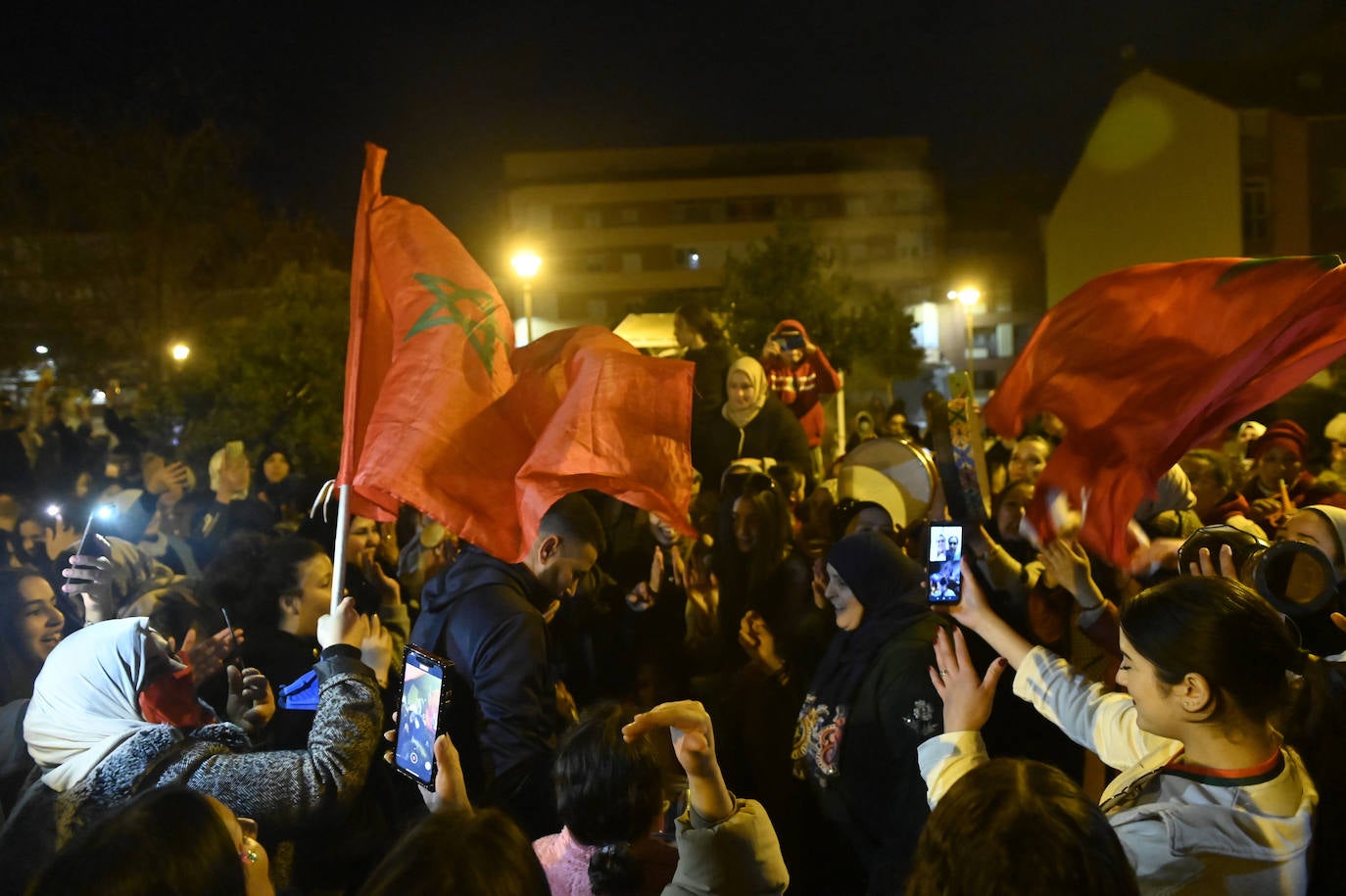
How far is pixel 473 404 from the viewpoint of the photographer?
4480 mm

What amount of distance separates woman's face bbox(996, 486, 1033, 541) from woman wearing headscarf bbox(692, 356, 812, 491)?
6.06 feet

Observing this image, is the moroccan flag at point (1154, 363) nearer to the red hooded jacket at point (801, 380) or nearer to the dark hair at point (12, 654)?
the dark hair at point (12, 654)

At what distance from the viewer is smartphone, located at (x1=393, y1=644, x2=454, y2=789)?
121 inches

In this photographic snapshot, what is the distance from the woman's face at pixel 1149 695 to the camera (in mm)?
2582

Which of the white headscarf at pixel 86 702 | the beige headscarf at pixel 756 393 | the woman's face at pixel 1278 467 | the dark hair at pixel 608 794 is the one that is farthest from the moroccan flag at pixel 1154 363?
the woman's face at pixel 1278 467

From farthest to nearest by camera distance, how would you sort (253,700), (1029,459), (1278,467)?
(1278,467)
(1029,459)
(253,700)

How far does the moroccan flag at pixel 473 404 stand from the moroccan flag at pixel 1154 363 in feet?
4.91

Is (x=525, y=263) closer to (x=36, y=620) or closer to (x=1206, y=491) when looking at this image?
(x=1206, y=491)

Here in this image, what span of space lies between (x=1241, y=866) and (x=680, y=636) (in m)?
4.06

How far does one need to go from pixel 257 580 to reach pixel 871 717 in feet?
7.01

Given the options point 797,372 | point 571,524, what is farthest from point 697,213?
point 571,524

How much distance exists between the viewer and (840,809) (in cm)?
385

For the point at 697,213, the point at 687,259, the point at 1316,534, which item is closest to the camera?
the point at 1316,534

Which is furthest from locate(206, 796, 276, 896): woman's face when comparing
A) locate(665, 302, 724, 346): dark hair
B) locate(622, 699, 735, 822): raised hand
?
locate(665, 302, 724, 346): dark hair
